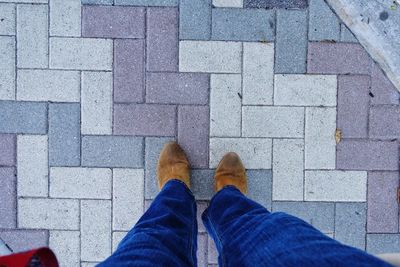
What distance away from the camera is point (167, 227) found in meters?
2.05

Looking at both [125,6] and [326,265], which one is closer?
[326,265]

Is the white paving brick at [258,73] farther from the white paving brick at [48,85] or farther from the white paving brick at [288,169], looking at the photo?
the white paving brick at [48,85]

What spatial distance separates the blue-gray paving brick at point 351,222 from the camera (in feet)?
8.77

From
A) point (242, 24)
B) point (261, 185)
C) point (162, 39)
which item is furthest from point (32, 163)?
point (242, 24)

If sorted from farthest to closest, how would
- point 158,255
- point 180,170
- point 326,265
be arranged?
point 180,170, point 158,255, point 326,265

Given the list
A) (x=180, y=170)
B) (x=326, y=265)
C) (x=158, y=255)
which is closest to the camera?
(x=326, y=265)

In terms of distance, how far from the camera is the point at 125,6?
101 inches

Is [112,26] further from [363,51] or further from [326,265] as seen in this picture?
[326,265]

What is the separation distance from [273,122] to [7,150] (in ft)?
5.41

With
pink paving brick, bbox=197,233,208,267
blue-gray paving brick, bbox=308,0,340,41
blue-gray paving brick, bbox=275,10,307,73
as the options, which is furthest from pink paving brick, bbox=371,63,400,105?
pink paving brick, bbox=197,233,208,267

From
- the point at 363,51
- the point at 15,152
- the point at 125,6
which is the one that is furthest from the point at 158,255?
the point at 363,51

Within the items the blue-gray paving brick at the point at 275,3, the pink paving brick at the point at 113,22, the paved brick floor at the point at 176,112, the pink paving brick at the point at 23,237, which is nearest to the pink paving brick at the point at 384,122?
the paved brick floor at the point at 176,112

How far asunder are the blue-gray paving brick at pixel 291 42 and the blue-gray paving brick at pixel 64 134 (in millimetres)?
1284

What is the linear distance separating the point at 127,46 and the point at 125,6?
0.24 metres
